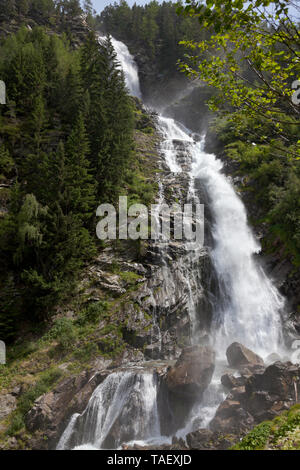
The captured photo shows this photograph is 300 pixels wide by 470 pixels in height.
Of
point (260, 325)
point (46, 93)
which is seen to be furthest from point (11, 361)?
point (46, 93)

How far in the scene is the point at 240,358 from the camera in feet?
48.0

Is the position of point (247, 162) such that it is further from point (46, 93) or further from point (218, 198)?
point (46, 93)

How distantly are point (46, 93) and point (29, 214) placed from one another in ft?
59.3

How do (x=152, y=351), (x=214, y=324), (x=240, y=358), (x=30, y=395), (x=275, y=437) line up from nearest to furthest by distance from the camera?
(x=275, y=437) < (x=30, y=395) < (x=240, y=358) < (x=152, y=351) < (x=214, y=324)

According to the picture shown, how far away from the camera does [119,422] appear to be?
10938 millimetres

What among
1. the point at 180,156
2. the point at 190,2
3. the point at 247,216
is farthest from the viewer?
the point at 180,156

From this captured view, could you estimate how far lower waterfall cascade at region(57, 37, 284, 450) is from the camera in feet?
35.7

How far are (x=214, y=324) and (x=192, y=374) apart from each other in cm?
695

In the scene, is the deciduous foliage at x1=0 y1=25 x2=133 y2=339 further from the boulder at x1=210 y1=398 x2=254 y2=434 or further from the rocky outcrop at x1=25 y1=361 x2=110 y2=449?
the boulder at x1=210 y1=398 x2=254 y2=434

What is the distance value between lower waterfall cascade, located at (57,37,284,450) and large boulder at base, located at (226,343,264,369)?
78cm

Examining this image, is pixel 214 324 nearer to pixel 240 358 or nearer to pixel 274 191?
pixel 240 358

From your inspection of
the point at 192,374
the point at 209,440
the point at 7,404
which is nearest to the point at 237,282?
the point at 192,374

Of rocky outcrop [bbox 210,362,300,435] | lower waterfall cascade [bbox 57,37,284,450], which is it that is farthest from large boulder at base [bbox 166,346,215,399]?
rocky outcrop [bbox 210,362,300,435]

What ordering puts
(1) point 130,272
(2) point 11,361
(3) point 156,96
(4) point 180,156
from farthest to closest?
(3) point 156,96
(4) point 180,156
(1) point 130,272
(2) point 11,361
